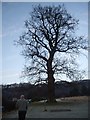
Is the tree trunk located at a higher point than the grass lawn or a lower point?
higher

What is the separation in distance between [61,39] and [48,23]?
7.90 ft

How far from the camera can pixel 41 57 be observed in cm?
3809

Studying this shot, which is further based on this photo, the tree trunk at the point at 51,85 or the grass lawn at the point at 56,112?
the tree trunk at the point at 51,85

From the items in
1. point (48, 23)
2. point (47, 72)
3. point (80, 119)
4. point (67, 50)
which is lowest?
point (80, 119)

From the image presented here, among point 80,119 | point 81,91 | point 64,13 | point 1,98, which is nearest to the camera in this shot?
point 80,119

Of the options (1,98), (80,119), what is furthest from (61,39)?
(80,119)

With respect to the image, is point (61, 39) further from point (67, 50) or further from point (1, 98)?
point (1, 98)

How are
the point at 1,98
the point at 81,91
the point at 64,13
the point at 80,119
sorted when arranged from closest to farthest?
1. the point at 80,119
2. the point at 1,98
3. the point at 64,13
4. the point at 81,91

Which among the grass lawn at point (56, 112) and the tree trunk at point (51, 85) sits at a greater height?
the tree trunk at point (51, 85)

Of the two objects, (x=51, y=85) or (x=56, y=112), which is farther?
(x=51, y=85)

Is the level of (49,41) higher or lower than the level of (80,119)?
higher

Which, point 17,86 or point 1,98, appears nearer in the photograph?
point 1,98

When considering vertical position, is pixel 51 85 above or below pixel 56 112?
above

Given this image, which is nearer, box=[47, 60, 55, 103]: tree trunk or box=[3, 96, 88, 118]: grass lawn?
box=[3, 96, 88, 118]: grass lawn
